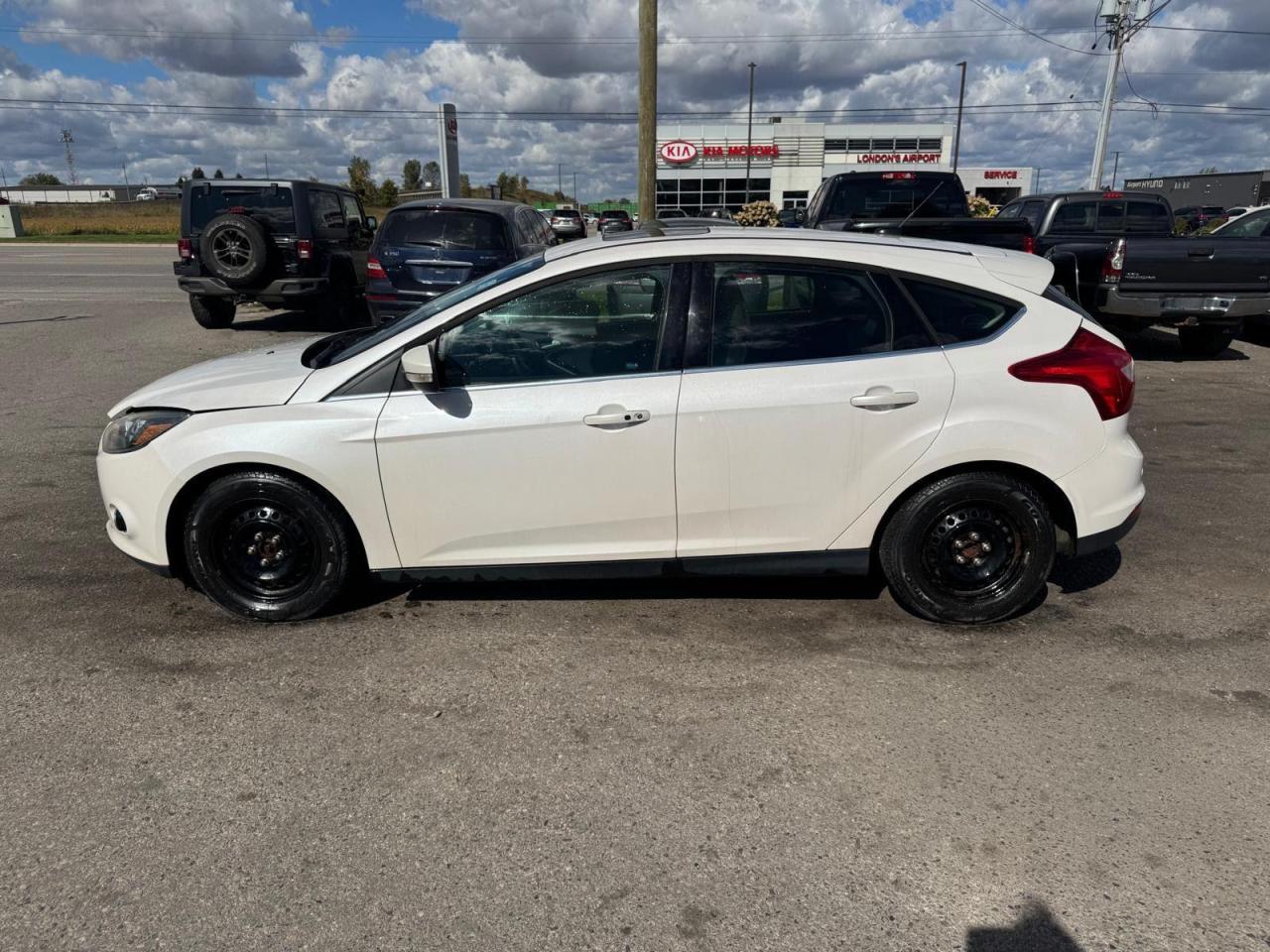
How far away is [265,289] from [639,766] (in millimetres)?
10918

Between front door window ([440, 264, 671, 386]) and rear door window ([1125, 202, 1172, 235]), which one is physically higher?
rear door window ([1125, 202, 1172, 235])

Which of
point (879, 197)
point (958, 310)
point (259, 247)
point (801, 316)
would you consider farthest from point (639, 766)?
point (259, 247)

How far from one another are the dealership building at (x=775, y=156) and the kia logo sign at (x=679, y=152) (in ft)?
0.21

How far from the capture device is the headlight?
381cm

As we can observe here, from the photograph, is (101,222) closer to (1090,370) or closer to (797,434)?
(797,434)

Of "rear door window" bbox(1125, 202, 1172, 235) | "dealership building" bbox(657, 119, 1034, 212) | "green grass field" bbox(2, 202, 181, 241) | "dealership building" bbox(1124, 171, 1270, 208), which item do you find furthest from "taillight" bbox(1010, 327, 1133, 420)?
"dealership building" bbox(1124, 171, 1270, 208)

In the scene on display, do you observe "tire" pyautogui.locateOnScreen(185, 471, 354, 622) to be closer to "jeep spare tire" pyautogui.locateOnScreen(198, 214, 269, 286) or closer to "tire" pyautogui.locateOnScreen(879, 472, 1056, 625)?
"tire" pyautogui.locateOnScreen(879, 472, 1056, 625)

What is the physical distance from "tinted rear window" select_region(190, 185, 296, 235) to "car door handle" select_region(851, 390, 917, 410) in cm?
1082

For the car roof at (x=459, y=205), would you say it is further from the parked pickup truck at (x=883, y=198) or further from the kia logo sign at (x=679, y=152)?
the kia logo sign at (x=679, y=152)

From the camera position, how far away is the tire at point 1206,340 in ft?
34.6

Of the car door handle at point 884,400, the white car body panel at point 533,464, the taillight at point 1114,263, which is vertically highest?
the taillight at point 1114,263

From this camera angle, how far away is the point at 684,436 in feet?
11.9

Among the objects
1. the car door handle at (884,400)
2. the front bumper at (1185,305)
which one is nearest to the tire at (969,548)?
the car door handle at (884,400)

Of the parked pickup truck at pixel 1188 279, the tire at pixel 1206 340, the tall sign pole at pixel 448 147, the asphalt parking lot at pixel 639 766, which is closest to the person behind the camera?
the asphalt parking lot at pixel 639 766
